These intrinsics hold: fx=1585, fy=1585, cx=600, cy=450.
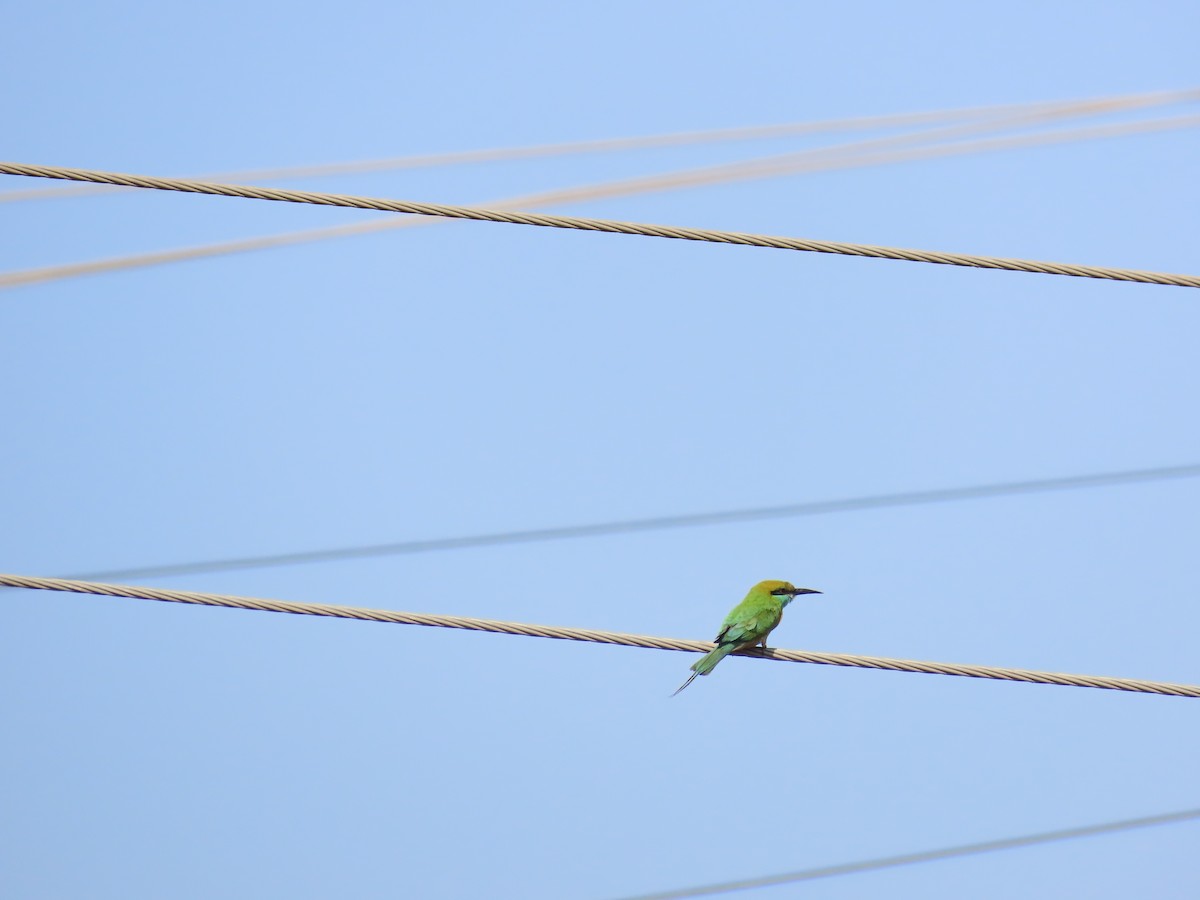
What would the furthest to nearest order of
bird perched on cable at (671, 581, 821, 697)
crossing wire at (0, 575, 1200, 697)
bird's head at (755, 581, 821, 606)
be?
bird's head at (755, 581, 821, 606) < bird perched on cable at (671, 581, 821, 697) < crossing wire at (0, 575, 1200, 697)

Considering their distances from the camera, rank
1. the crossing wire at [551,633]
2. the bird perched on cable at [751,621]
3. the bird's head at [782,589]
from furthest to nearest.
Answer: the bird's head at [782,589], the bird perched on cable at [751,621], the crossing wire at [551,633]

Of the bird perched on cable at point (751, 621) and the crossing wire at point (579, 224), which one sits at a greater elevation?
the crossing wire at point (579, 224)

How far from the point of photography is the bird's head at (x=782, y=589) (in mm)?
5824

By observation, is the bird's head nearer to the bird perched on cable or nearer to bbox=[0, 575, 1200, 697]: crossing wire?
the bird perched on cable

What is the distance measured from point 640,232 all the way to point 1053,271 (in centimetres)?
103

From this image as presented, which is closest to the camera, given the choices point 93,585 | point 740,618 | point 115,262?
point 93,585

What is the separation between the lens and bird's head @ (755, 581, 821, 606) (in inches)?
229

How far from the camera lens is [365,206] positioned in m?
3.56

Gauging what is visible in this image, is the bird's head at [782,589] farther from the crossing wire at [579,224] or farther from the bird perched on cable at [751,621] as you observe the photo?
the crossing wire at [579,224]

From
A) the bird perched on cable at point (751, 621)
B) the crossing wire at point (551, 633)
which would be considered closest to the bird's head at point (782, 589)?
the bird perched on cable at point (751, 621)

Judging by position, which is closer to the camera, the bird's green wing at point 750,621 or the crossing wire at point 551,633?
the crossing wire at point 551,633

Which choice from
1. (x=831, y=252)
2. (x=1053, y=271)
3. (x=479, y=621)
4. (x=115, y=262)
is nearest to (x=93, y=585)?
(x=479, y=621)

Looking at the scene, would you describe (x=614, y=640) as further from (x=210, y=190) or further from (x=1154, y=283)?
(x=1154, y=283)

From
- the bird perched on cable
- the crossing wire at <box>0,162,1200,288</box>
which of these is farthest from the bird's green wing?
the crossing wire at <box>0,162,1200,288</box>
